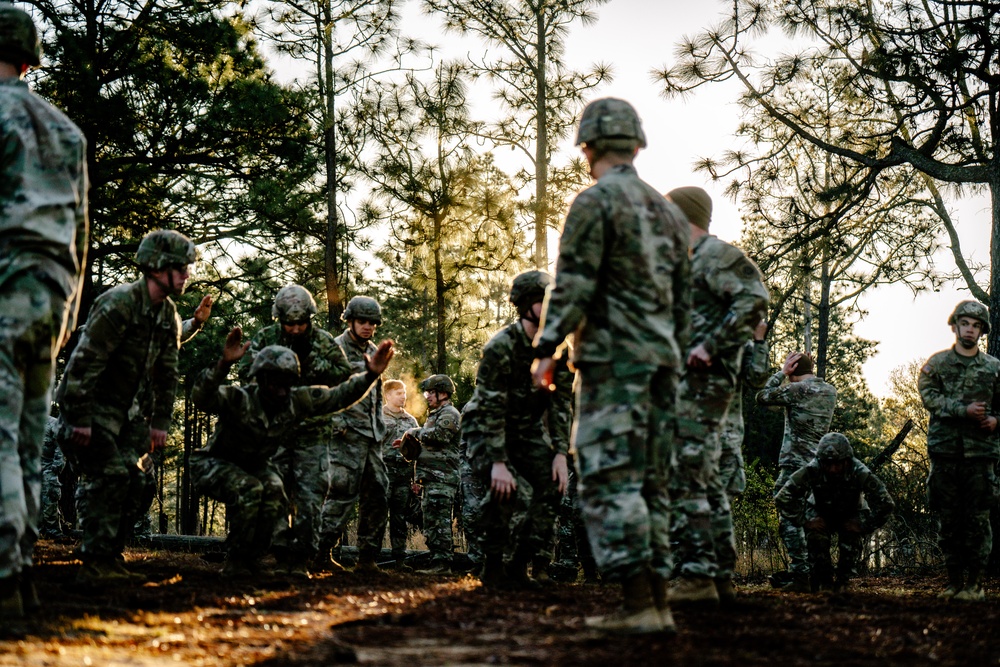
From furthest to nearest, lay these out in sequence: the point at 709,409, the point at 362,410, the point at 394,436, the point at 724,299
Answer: the point at 394,436, the point at 362,410, the point at 724,299, the point at 709,409

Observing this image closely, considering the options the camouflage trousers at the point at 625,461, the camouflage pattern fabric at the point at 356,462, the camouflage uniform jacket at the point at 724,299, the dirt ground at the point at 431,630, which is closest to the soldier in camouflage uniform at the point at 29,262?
the dirt ground at the point at 431,630

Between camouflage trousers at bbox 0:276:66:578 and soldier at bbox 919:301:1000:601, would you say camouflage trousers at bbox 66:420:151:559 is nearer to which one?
camouflage trousers at bbox 0:276:66:578

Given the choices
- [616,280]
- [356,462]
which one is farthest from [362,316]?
[616,280]

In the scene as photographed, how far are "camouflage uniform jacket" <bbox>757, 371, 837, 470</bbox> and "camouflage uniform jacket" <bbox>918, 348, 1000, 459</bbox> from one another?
193 cm

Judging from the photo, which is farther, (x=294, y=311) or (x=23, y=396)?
(x=294, y=311)

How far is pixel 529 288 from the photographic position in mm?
7156

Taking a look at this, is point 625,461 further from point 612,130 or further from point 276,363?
point 276,363

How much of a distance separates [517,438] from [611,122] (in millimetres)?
3133

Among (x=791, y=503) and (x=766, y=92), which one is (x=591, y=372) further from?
(x=766, y=92)

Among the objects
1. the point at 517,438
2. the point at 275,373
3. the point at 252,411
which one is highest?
the point at 275,373

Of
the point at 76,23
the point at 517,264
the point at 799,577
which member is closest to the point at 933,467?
the point at 799,577

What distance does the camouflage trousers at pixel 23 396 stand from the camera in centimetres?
398

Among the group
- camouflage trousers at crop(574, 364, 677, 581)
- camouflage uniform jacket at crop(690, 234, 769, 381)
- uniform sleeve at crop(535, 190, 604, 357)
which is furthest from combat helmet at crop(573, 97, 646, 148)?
camouflage uniform jacket at crop(690, 234, 769, 381)

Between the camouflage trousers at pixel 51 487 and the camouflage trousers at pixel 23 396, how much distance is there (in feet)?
34.0
